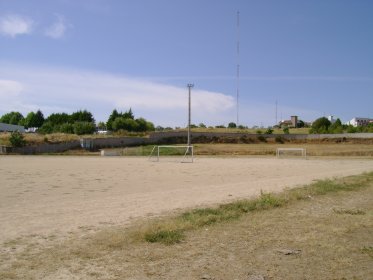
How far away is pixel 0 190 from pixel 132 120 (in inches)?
4068

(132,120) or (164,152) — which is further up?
(132,120)

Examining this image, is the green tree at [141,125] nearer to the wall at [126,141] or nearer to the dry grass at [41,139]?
the wall at [126,141]

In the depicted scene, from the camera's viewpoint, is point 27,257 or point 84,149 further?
point 84,149

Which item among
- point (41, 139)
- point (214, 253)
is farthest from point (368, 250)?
point (41, 139)

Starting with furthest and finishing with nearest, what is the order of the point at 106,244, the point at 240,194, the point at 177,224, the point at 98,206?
1. the point at 240,194
2. the point at 98,206
3. the point at 177,224
4. the point at 106,244

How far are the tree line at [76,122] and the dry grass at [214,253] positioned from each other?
96904 mm

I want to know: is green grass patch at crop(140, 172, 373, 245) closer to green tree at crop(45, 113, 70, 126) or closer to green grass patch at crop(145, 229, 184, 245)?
green grass patch at crop(145, 229, 184, 245)

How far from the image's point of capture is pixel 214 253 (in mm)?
7707

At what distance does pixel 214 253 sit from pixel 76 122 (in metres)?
110

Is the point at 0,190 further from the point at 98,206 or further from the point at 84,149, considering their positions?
the point at 84,149

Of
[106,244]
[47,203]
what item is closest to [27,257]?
[106,244]

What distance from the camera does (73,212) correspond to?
11.9 m

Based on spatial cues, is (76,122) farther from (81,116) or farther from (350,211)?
(350,211)

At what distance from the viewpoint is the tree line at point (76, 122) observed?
107 m
